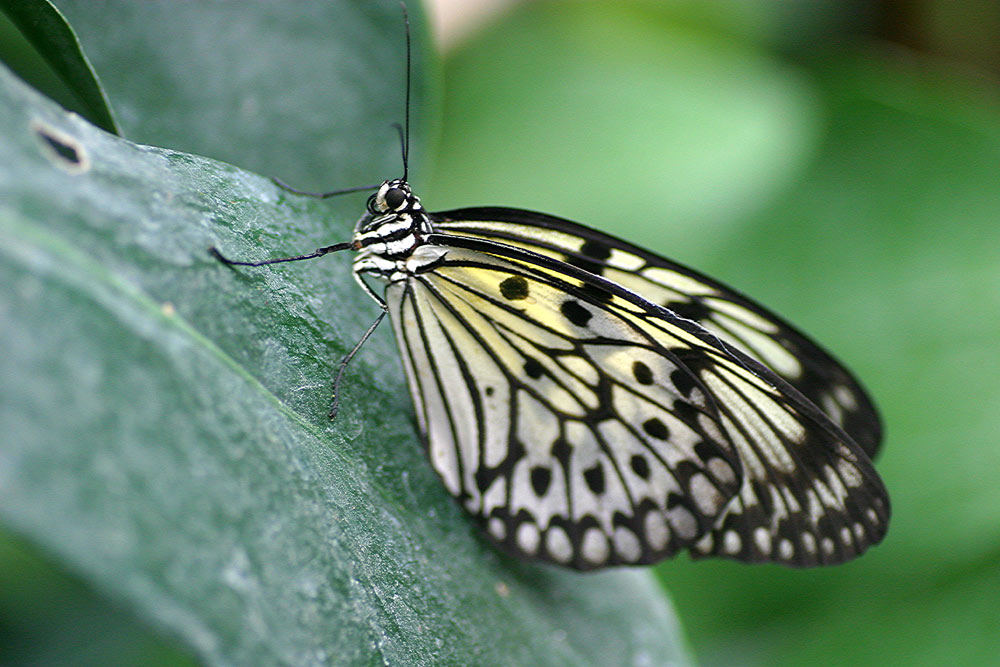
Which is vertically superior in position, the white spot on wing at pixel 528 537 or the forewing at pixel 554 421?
the forewing at pixel 554 421

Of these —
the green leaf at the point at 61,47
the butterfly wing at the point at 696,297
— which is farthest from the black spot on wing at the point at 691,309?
the green leaf at the point at 61,47

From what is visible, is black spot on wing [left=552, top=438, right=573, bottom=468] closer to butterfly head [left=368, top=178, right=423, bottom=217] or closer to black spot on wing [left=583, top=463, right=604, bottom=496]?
black spot on wing [left=583, top=463, right=604, bottom=496]

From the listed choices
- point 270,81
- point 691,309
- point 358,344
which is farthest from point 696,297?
point 270,81

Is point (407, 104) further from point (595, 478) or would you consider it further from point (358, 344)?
point (595, 478)

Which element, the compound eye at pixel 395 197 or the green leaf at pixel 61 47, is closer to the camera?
the green leaf at pixel 61 47

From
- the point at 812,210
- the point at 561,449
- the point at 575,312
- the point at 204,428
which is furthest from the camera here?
the point at 812,210

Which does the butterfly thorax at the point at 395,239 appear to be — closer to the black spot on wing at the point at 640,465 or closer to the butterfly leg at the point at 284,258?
the butterfly leg at the point at 284,258
